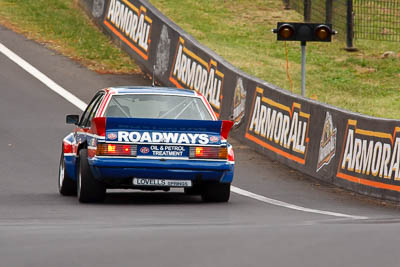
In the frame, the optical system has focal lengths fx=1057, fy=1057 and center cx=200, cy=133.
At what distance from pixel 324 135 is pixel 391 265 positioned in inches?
429

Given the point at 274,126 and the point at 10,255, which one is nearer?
the point at 10,255

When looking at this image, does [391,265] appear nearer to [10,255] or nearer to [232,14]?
[10,255]

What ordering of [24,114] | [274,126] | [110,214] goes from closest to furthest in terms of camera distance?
[110,214] → [274,126] → [24,114]

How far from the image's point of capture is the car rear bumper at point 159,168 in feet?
43.5

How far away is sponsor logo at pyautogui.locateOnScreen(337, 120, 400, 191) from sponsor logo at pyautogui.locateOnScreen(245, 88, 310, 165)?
1.90 metres

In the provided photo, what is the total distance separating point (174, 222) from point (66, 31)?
22.1 metres

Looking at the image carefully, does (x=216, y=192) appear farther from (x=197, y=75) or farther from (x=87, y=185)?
(x=197, y=75)

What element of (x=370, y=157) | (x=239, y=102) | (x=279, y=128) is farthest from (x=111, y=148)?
(x=239, y=102)

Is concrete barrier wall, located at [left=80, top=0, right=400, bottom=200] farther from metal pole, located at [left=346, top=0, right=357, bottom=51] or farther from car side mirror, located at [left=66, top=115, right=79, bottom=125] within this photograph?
metal pole, located at [left=346, top=0, right=357, bottom=51]

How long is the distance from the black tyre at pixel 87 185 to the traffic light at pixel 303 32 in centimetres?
972

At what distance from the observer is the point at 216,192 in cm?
1425

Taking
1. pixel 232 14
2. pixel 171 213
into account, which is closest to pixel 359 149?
pixel 171 213

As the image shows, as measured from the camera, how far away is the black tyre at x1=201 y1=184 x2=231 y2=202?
46.6 ft

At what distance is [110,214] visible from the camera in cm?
1241
